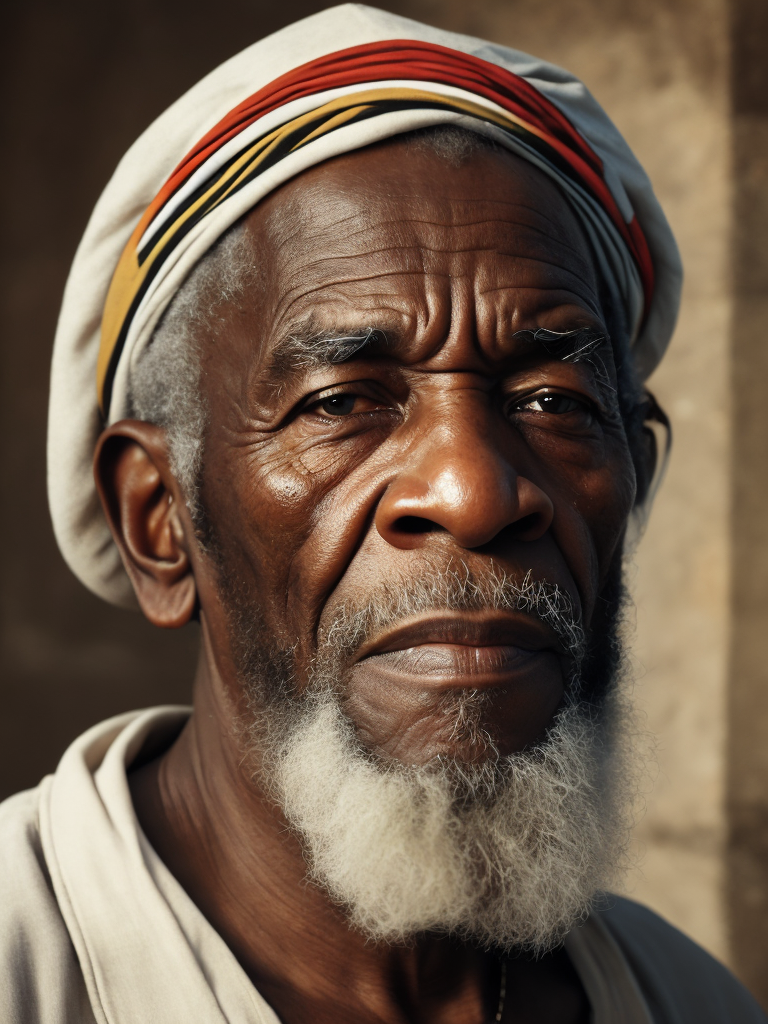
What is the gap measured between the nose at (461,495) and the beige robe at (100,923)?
71 centimetres

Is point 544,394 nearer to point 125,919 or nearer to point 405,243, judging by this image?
point 405,243

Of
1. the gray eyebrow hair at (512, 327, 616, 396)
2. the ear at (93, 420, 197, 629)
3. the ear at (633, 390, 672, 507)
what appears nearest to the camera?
the gray eyebrow hair at (512, 327, 616, 396)

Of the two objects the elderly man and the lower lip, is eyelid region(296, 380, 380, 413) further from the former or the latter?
the lower lip

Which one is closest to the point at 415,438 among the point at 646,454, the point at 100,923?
the point at 646,454

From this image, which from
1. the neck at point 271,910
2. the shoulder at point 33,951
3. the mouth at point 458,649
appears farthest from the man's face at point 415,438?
the shoulder at point 33,951

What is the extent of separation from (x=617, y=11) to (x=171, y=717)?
10.2 ft

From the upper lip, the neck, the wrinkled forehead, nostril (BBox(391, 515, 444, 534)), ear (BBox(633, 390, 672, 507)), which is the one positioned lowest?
the neck

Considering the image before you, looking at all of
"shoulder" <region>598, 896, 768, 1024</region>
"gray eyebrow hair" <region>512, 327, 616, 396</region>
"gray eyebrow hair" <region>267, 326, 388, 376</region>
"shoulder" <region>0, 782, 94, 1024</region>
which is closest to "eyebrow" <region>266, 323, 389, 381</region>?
"gray eyebrow hair" <region>267, 326, 388, 376</region>

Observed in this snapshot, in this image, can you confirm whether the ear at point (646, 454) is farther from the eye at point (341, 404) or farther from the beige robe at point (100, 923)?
the beige robe at point (100, 923)

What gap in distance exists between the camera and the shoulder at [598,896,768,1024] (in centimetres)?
225

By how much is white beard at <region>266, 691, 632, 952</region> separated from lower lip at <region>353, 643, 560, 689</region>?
0.13 m

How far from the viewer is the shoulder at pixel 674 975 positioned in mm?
2253

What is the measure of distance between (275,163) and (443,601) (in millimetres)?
886

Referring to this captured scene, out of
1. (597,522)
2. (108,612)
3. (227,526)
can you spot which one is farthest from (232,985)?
(108,612)
